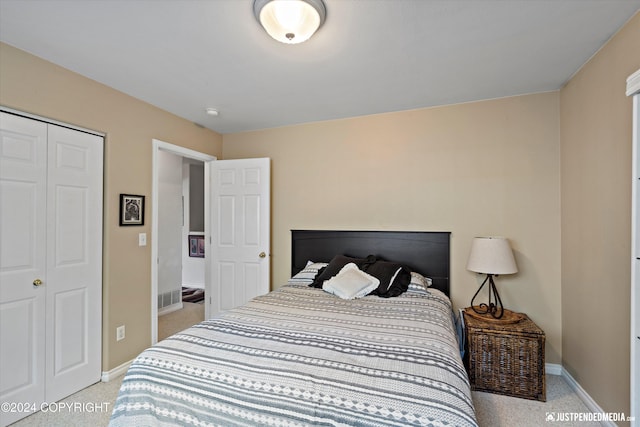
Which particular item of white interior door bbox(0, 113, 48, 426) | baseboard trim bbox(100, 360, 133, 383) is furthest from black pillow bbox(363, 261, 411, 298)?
white interior door bbox(0, 113, 48, 426)

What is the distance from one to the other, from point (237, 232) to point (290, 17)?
254 cm

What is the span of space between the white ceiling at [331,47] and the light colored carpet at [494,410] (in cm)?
248

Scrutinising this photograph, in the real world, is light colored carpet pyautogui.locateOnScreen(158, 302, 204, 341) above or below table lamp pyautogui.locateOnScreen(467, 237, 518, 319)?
below

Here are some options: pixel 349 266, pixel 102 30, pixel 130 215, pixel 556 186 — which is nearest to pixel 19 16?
pixel 102 30

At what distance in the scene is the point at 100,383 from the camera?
247 cm

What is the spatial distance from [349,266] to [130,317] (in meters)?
2.08

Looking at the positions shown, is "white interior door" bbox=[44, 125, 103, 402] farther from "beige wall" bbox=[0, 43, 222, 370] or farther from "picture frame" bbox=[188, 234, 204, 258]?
"picture frame" bbox=[188, 234, 204, 258]

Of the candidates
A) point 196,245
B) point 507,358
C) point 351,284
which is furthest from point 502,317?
point 196,245

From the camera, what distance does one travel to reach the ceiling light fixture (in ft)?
4.90

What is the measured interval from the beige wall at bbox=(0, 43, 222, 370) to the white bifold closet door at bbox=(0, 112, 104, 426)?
0.27 feet

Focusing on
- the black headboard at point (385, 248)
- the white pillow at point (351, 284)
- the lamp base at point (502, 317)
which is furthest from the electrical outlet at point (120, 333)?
the lamp base at point (502, 317)

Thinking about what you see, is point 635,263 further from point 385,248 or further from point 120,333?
point 120,333

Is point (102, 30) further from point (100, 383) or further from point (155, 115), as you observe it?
point (100, 383)

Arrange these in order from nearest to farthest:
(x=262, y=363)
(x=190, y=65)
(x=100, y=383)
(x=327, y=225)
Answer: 1. (x=262, y=363)
2. (x=190, y=65)
3. (x=100, y=383)
4. (x=327, y=225)
